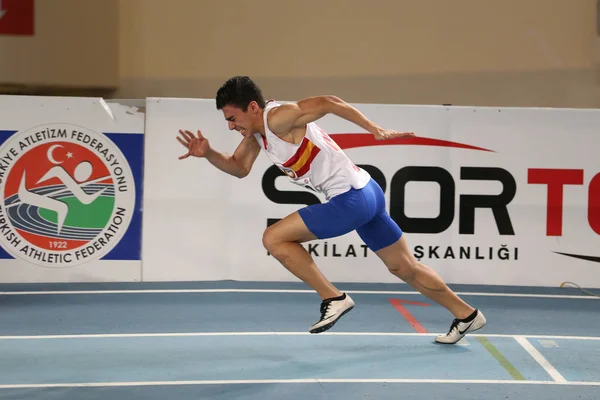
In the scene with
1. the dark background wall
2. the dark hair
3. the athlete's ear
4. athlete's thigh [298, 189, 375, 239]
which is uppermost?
the dark background wall

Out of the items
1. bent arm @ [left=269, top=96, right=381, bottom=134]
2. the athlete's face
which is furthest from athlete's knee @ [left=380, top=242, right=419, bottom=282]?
the athlete's face

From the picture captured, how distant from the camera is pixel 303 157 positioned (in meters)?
5.68

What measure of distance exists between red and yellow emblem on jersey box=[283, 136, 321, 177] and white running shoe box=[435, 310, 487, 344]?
1621 mm

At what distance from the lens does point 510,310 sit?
7.72 metres

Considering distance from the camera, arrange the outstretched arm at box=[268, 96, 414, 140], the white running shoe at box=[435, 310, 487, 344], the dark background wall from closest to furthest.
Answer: the outstretched arm at box=[268, 96, 414, 140]
the white running shoe at box=[435, 310, 487, 344]
the dark background wall

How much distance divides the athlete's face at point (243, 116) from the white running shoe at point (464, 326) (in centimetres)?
205

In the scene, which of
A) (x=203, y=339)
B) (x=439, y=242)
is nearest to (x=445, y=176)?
(x=439, y=242)

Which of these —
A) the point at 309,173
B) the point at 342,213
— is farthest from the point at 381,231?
the point at 309,173

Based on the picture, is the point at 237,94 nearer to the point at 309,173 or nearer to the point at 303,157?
the point at 303,157

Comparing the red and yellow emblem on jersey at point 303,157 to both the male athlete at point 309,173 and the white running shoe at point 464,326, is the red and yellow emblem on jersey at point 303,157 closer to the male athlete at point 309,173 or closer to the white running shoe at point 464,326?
the male athlete at point 309,173

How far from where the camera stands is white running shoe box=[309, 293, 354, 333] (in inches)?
221

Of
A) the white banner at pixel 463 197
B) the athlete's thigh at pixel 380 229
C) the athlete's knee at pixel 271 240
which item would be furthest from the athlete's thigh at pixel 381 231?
the white banner at pixel 463 197

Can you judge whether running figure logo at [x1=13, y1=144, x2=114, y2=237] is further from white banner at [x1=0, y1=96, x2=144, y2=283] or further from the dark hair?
the dark hair

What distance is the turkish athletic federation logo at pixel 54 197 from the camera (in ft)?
27.9
